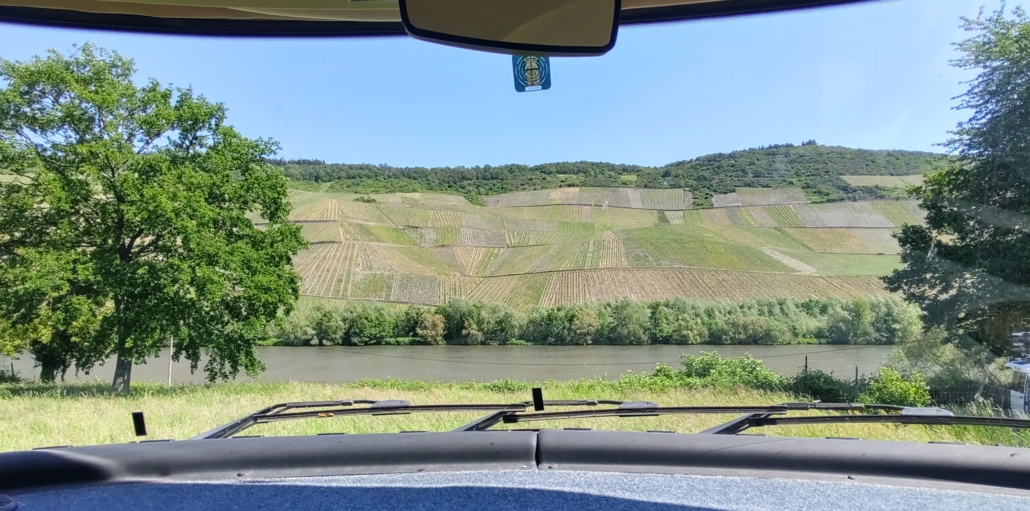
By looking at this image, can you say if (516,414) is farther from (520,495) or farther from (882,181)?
(882,181)

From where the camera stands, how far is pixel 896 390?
389 cm

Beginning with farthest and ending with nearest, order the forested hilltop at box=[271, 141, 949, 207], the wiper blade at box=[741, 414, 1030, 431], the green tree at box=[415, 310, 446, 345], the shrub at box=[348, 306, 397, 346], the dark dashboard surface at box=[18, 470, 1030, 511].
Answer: the green tree at box=[415, 310, 446, 345] → the shrub at box=[348, 306, 397, 346] → the forested hilltop at box=[271, 141, 949, 207] → the wiper blade at box=[741, 414, 1030, 431] → the dark dashboard surface at box=[18, 470, 1030, 511]

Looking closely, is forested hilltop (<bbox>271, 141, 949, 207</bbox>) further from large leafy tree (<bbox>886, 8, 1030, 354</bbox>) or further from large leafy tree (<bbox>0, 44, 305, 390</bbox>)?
large leafy tree (<bbox>0, 44, 305, 390</bbox>)

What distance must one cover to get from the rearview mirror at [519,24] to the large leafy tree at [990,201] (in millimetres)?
3557

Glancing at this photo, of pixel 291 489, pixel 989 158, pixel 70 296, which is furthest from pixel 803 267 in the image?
pixel 70 296

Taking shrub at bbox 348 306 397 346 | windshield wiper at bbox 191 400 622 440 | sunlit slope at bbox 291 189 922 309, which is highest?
sunlit slope at bbox 291 189 922 309

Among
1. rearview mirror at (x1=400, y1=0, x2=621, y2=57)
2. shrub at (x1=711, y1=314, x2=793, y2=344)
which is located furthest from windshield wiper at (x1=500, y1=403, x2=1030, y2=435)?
shrub at (x1=711, y1=314, x2=793, y2=344)

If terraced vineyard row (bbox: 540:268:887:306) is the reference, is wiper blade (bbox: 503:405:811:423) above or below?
below

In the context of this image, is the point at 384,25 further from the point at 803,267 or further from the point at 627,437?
the point at 803,267

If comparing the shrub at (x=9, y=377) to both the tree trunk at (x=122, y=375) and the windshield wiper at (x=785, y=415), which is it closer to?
the tree trunk at (x=122, y=375)

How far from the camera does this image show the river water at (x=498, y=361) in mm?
4441

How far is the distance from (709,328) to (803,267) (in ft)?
5.15

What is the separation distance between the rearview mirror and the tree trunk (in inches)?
176

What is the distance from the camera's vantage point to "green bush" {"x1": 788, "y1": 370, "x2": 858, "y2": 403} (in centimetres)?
375
